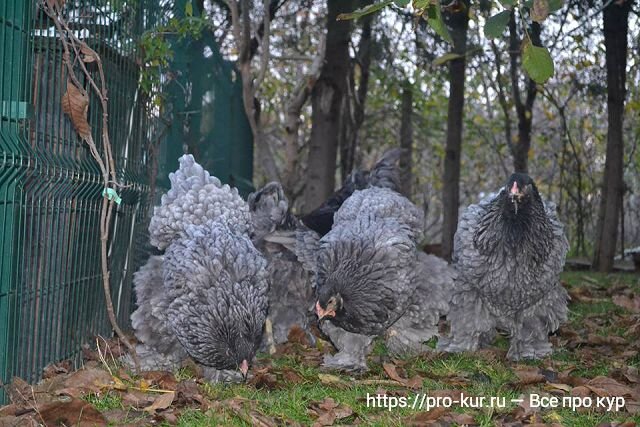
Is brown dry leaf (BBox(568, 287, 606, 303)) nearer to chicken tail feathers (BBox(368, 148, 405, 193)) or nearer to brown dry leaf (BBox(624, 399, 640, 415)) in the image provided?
chicken tail feathers (BBox(368, 148, 405, 193))

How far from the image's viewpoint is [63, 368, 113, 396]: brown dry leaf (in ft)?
13.0

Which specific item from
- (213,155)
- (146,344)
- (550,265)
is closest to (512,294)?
(550,265)

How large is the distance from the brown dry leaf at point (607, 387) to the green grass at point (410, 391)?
25 centimetres

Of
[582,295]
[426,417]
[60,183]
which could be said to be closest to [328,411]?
[426,417]


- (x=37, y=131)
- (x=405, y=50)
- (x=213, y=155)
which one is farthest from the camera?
(x=405, y=50)

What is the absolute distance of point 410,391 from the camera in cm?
426

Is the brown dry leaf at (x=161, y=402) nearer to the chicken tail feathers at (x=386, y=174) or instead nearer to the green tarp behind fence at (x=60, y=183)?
the green tarp behind fence at (x=60, y=183)

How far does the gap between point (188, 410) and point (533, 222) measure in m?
2.75

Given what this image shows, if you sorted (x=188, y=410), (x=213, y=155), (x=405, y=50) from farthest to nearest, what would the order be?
1. (x=405, y=50)
2. (x=213, y=155)
3. (x=188, y=410)

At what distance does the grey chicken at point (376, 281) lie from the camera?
4.96 meters

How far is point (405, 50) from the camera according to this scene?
39.5 feet

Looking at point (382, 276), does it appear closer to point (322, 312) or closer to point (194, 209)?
point (322, 312)

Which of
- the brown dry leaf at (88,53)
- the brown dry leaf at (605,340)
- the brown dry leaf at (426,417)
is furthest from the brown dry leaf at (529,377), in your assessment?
the brown dry leaf at (88,53)

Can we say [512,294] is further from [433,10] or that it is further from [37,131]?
[37,131]
